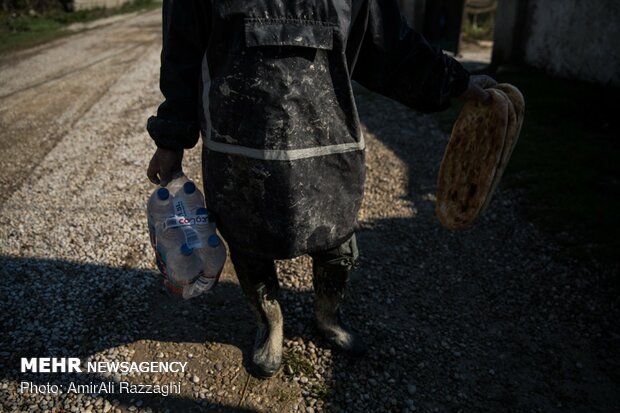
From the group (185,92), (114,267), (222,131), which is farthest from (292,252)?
(114,267)

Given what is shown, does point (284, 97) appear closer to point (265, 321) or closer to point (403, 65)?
point (403, 65)

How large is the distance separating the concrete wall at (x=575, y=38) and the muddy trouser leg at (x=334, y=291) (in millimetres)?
6661

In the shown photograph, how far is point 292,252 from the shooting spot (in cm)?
208

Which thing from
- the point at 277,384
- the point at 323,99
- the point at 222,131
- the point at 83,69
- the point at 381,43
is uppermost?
the point at 381,43

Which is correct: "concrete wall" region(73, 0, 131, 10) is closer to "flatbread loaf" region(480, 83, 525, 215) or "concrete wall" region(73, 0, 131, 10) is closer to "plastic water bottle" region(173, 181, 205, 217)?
"plastic water bottle" region(173, 181, 205, 217)

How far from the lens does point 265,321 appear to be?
2670 mm

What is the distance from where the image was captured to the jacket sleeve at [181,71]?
6.11 ft

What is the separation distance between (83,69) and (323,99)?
9459mm

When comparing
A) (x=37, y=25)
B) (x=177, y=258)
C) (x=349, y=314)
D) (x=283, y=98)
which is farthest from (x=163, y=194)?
(x=37, y=25)

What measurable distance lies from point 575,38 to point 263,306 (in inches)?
307

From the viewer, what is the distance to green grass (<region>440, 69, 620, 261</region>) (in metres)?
4.05

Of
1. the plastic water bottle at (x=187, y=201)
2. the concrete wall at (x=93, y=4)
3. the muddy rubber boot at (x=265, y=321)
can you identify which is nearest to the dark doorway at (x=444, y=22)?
the muddy rubber boot at (x=265, y=321)

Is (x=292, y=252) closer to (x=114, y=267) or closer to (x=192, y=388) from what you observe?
(x=192, y=388)

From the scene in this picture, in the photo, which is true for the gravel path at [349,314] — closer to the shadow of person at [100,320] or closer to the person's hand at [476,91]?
the shadow of person at [100,320]
